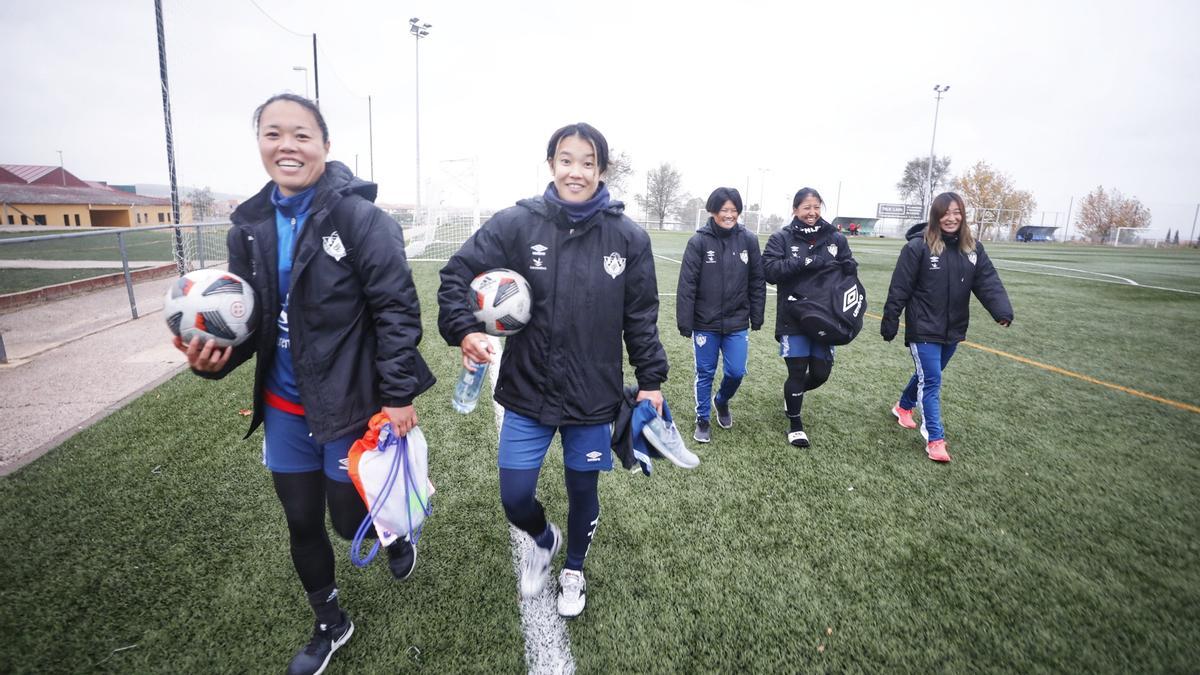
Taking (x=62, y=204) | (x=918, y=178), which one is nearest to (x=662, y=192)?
(x=918, y=178)

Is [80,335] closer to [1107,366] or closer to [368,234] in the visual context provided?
[368,234]

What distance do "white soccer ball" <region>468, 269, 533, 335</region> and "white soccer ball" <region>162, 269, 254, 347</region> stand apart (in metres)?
0.81

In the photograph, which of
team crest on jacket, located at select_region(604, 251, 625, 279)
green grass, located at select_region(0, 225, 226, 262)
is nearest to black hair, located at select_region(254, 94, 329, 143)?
team crest on jacket, located at select_region(604, 251, 625, 279)

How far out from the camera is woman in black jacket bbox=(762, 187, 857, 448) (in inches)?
166

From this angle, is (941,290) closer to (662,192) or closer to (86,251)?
(86,251)

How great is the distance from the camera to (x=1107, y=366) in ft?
22.4

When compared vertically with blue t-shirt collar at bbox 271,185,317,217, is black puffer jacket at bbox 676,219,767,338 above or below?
below

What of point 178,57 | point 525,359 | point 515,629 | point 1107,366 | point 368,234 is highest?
point 178,57

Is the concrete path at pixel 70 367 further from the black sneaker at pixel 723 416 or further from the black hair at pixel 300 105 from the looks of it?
the black sneaker at pixel 723 416

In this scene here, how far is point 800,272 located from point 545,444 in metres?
2.80

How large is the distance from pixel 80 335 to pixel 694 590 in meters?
8.71

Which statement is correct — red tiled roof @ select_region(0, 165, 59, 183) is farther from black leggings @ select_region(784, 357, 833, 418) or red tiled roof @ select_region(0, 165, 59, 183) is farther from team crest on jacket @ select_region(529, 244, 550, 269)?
black leggings @ select_region(784, 357, 833, 418)

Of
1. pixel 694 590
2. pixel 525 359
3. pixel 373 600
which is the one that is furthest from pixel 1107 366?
pixel 373 600

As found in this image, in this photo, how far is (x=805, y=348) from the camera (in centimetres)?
432
